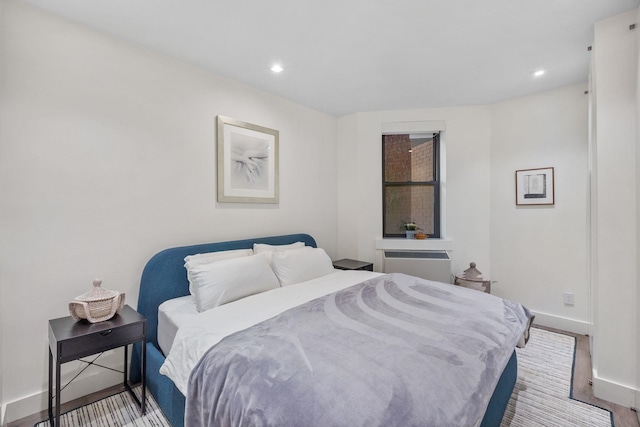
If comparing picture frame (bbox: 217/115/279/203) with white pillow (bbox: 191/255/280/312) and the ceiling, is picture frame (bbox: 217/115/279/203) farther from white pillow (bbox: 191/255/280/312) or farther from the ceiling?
white pillow (bbox: 191/255/280/312)

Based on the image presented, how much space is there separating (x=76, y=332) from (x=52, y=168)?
106 centimetres

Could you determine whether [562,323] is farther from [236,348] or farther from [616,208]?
[236,348]

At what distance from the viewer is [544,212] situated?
3.24 m

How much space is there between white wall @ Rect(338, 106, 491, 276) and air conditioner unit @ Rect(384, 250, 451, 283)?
0.84 ft

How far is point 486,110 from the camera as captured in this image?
→ 360 centimetres

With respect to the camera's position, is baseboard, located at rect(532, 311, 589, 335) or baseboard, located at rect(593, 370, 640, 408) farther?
baseboard, located at rect(532, 311, 589, 335)

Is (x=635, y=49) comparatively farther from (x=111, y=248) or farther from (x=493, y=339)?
(x=111, y=248)

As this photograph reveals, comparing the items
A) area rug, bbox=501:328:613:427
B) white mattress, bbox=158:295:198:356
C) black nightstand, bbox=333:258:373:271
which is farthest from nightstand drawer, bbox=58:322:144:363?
area rug, bbox=501:328:613:427

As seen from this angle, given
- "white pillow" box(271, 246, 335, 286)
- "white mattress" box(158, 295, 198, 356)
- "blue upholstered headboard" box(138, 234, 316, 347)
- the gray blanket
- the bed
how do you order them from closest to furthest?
the gray blanket < the bed < "white mattress" box(158, 295, 198, 356) < "blue upholstered headboard" box(138, 234, 316, 347) < "white pillow" box(271, 246, 335, 286)

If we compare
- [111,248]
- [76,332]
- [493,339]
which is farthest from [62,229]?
[493,339]

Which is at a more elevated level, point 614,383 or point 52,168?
point 52,168

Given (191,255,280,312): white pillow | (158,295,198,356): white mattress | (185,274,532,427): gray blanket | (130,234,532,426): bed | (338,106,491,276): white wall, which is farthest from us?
(338,106,491,276): white wall

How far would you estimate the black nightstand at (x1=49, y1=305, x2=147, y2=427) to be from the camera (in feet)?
5.16

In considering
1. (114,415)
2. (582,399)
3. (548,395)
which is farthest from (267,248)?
(582,399)
